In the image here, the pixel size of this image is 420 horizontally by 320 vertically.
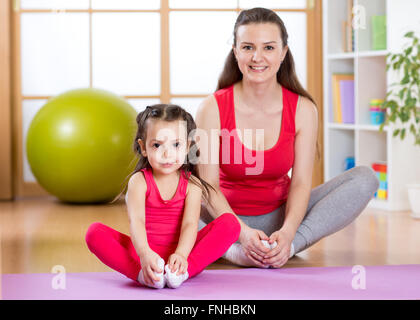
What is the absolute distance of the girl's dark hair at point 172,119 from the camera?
1.76 metres

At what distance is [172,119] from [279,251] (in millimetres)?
492

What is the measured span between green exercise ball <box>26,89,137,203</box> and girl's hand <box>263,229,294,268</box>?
146 cm

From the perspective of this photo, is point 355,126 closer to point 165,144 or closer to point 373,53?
point 373,53

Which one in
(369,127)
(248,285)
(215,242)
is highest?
(369,127)

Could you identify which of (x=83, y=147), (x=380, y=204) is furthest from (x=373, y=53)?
(x=83, y=147)

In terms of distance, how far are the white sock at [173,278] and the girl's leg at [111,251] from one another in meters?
0.09

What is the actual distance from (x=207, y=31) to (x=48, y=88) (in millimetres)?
976

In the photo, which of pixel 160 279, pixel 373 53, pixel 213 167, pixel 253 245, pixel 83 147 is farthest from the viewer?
pixel 373 53

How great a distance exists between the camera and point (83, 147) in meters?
3.28

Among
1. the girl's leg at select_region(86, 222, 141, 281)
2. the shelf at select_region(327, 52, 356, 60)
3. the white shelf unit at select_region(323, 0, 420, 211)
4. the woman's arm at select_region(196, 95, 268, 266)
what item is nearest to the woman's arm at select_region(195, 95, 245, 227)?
the woman's arm at select_region(196, 95, 268, 266)

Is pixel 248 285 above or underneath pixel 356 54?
underneath

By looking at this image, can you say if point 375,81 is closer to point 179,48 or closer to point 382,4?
point 382,4

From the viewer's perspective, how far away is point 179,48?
156 inches
